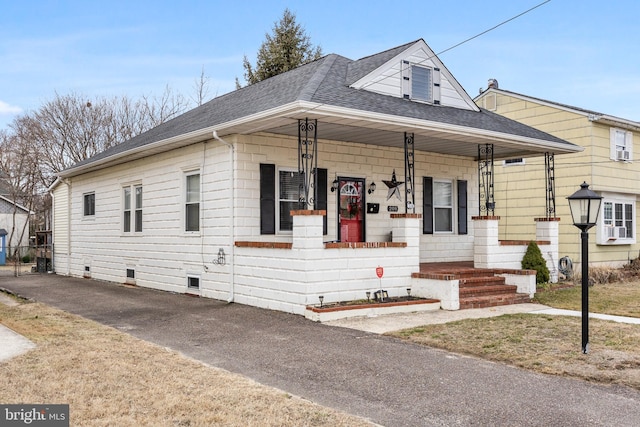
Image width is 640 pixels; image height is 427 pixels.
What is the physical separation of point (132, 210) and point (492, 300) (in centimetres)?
960

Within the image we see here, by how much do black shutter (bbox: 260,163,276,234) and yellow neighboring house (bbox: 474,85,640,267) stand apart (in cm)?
942

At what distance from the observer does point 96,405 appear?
4617mm

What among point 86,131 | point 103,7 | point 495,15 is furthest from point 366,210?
point 86,131

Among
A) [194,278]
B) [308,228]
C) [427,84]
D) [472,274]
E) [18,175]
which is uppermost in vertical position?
[427,84]

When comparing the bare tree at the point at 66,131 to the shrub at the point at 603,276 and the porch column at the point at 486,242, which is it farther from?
the porch column at the point at 486,242

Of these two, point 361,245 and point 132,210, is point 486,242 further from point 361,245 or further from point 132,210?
point 132,210

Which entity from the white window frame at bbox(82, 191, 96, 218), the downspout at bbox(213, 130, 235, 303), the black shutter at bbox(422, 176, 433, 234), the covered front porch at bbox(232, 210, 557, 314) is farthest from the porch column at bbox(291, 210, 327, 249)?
the white window frame at bbox(82, 191, 96, 218)

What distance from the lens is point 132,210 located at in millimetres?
15312

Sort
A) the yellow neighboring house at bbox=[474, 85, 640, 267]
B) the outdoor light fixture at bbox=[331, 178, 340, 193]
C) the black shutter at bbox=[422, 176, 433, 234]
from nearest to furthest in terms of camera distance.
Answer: the outdoor light fixture at bbox=[331, 178, 340, 193] < the black shutter at bbox=[422, 176, 433, 234] < the yellow neighboring house at bbox=[474, 85, 640, 267]

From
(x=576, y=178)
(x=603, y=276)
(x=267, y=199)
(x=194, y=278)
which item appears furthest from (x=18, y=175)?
(x=603, y=276)

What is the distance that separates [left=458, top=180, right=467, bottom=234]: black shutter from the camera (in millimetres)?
15297

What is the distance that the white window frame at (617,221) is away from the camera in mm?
17984

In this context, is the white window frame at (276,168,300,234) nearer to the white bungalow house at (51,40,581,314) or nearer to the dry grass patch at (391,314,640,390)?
the white bungalow house at (51,40,581,314)

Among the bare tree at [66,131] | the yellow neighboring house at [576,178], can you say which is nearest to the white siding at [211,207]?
the yellow neighboring house at [576,178]
